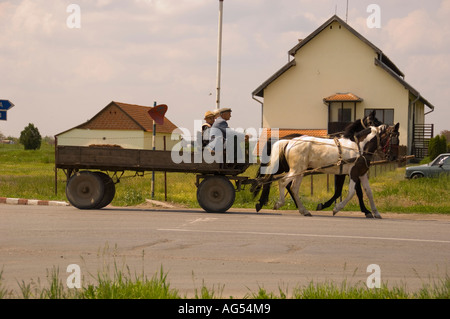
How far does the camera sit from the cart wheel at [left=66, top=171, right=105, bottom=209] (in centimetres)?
1644

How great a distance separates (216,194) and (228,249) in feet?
18.7

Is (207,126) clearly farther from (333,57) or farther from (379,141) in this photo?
(333,57)

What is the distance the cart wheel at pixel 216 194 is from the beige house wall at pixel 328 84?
101 feet

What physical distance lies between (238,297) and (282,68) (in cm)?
3938

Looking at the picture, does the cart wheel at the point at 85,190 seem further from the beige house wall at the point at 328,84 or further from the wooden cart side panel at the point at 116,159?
the beige house wall at the point at 328,84

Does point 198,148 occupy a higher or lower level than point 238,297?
higher

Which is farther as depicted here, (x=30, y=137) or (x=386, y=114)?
(x=30, y=137)

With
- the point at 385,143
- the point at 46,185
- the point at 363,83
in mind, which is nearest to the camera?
the point at 385,143

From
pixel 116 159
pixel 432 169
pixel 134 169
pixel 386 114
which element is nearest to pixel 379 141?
pixel 134 169

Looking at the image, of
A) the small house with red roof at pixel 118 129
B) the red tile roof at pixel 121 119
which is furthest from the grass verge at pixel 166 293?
the red tile roof at pixel 121 119

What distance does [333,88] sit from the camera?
151 feet
